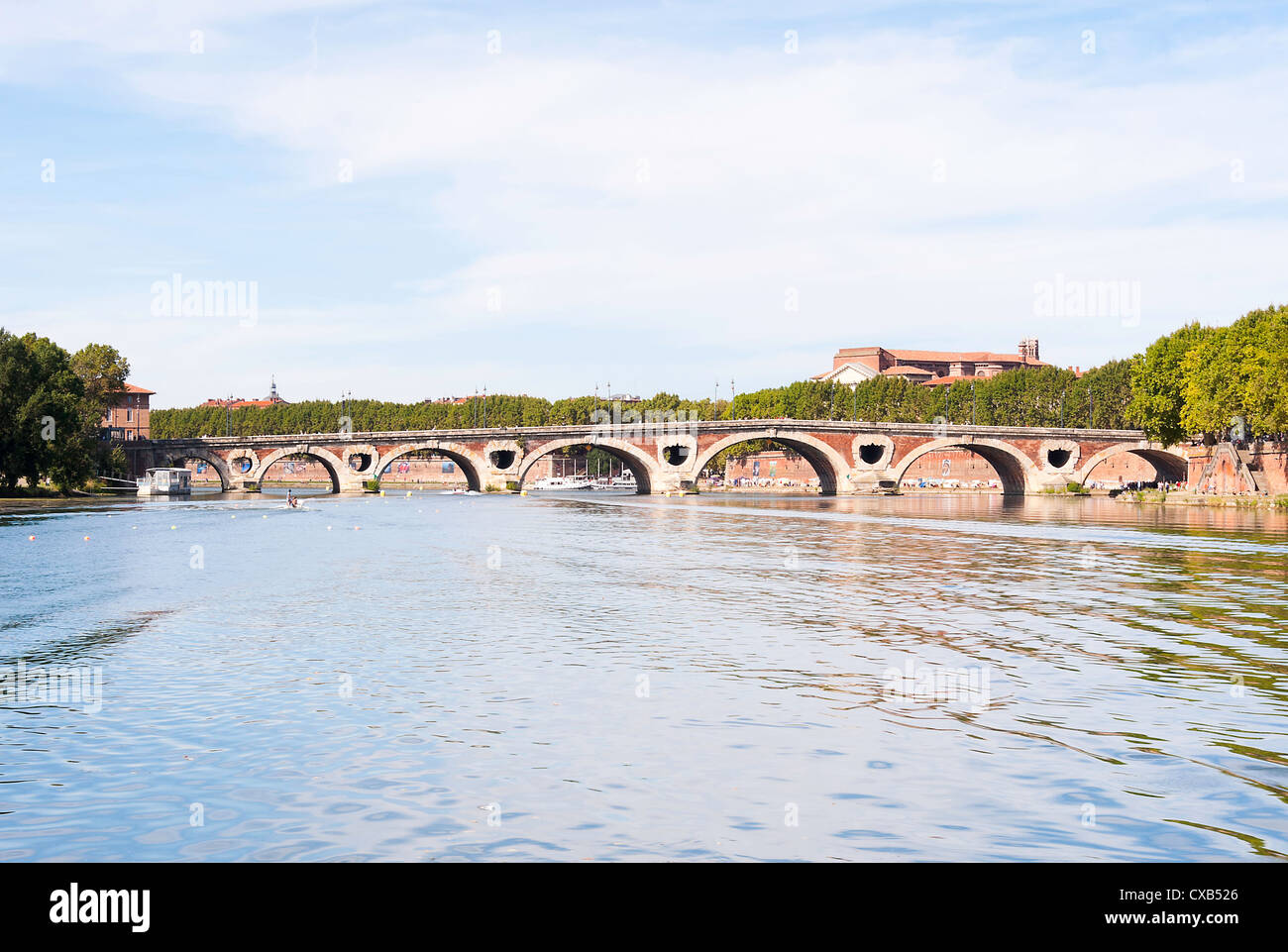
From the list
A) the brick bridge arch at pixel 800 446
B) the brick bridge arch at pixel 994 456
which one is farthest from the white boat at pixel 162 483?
the brick bridge arch at pixel 994 456

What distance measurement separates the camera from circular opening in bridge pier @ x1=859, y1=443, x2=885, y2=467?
12188 cm

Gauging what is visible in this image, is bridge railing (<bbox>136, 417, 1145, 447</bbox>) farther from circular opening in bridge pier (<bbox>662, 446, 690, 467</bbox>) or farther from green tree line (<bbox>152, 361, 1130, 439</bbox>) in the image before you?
green tree line (<bbox>152, 361, 1130, 439</bbox>)

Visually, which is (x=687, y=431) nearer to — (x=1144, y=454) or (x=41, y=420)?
(x=1144, y=454)

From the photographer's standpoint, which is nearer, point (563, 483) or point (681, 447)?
point (681, 447)

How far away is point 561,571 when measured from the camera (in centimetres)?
3597

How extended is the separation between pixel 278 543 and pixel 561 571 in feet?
55.2

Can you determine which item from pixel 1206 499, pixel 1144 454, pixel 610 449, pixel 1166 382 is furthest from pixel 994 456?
pixel 1206 499

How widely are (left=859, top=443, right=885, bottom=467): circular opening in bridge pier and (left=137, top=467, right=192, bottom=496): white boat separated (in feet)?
215

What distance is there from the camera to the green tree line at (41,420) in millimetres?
79812

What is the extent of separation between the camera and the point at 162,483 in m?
109

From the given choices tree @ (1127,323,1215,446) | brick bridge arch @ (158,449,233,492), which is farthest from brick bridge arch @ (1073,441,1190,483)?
brick bridge arch @ (158,449,233,492)

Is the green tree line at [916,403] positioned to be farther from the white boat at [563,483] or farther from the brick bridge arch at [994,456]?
the brick bridge arch at [994,456]

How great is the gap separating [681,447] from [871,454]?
19.3 meters
